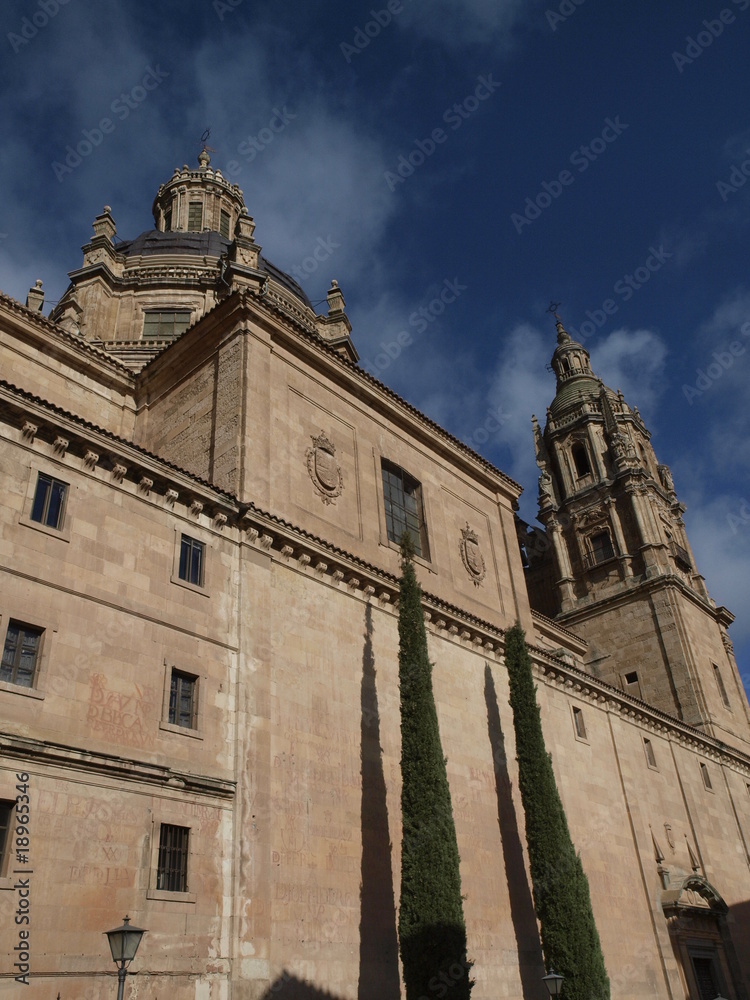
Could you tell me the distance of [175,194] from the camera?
131ft

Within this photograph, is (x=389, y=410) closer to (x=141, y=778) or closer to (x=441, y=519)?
(x=441, y=519)

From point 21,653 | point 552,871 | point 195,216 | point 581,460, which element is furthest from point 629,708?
Result: point 195,216

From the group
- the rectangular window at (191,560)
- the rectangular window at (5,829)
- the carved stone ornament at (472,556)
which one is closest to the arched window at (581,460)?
the carved stone ornament at (472,556)

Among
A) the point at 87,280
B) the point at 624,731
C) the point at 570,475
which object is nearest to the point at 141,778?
the point at 624,731

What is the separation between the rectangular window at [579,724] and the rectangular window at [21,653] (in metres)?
16.0

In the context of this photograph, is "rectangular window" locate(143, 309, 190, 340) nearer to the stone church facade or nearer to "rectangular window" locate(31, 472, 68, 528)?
the stone church facade

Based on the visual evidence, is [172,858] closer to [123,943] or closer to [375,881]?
[123,943]

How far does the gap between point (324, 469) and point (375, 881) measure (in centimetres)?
863

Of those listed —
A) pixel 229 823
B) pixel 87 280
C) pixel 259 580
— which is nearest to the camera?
pixel 229 823

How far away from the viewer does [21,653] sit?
1181 centimetres

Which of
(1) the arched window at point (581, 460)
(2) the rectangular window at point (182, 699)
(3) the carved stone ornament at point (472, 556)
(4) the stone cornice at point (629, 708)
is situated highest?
(1) the arched window at point (581, 460)

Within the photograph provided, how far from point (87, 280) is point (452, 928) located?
23783 mm

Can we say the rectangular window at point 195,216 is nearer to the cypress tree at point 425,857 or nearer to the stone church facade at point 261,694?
the stone church facade at point 261,694

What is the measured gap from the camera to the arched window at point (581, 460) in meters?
41.6
